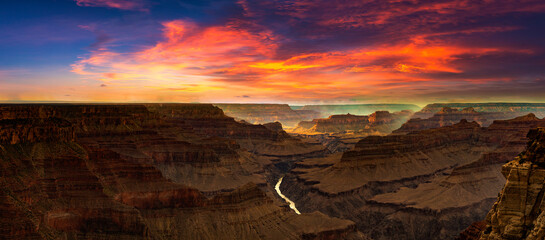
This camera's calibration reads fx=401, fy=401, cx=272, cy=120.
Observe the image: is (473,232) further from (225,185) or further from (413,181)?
(413,181)

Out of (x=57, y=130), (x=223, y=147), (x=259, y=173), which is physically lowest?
(x=259, y=173)

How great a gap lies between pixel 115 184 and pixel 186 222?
14.1 metres

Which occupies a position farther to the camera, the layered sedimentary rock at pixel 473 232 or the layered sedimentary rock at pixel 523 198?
the layered sedimentary rock at pixel 473 232

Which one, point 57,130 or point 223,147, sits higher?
point 57,130

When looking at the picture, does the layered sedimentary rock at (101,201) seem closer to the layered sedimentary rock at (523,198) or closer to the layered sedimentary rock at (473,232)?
the layered sedimentary rock at (473,232)

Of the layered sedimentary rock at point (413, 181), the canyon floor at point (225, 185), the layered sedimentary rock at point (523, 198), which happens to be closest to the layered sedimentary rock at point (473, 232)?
the canyon floor at point (225, 185)

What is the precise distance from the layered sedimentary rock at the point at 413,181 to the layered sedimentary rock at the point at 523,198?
72.9 metres

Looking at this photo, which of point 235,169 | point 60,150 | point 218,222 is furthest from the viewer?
point 235,169

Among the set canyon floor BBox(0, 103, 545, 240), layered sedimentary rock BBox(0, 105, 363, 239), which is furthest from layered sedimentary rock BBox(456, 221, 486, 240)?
layered sedimentary rock BBox(0, 105, 363, 239)

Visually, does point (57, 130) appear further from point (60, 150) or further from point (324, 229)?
point (324, 229)

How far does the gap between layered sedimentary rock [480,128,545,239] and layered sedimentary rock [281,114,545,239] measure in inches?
2868

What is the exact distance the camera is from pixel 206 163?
131m

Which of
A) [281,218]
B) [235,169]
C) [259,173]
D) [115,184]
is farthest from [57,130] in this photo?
[259,173]

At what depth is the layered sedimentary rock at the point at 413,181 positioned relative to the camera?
100562 millimetres
